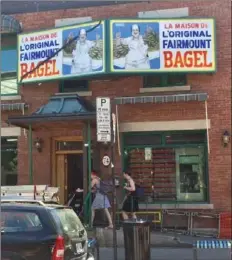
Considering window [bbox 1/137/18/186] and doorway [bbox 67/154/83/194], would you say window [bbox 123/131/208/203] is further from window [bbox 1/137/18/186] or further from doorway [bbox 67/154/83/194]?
window [bbox 1/137/18/186]

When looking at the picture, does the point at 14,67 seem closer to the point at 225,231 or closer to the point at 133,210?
the point at 133,210

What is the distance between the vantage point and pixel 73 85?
16.0 m

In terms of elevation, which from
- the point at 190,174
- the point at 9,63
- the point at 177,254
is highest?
the point at 9,63

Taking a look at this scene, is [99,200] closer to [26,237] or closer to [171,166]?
[171,166]

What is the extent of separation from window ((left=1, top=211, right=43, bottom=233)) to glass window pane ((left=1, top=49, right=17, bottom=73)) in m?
9.99

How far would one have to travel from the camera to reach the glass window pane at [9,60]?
660 inches

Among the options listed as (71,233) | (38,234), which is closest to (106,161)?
(71,233)

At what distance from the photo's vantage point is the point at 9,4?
16750 millimetres

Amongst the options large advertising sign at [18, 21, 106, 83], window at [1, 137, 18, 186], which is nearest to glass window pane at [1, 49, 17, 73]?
large advertising sign at [18, 21, 106, 83]

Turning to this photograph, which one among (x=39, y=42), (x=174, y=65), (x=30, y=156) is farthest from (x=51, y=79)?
(x=174, y=65)

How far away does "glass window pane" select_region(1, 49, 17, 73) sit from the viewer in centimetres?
1677

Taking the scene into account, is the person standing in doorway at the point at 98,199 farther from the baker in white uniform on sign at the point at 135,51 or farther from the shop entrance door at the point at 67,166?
the baker in white uniform on sign at the point at 135,51

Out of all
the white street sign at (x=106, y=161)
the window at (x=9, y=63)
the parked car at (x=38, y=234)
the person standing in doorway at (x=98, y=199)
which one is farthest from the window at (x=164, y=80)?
the parked car at (x=38, y=234)

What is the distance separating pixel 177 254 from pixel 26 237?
19.3ft
